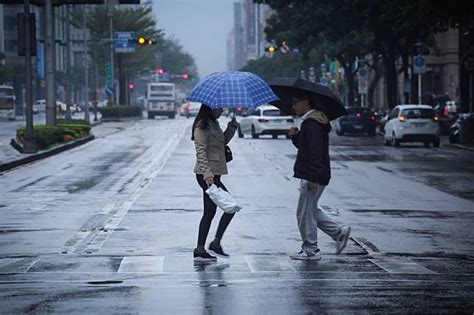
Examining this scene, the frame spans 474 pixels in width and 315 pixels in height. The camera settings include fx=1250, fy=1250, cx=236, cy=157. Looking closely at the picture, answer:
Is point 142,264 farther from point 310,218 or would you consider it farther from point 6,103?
point 6,103

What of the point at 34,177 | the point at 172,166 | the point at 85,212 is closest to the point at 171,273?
the point at 85,212

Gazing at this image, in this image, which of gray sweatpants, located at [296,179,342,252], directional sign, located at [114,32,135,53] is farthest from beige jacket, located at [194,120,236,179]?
directional sign, located at [114,32,135,53]

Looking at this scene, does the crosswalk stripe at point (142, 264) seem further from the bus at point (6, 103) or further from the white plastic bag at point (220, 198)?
the bus at point (6, 103)

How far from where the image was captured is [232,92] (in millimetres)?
13742

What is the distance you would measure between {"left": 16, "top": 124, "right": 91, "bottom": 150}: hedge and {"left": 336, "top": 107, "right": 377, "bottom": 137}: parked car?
14.9 metres

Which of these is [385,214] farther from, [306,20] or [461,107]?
[461,107]

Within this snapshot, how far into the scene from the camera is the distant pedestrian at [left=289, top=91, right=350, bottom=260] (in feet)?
44.1

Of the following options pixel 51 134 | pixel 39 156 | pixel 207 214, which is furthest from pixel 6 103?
pixel 207 214

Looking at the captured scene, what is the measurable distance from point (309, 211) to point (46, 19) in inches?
1289

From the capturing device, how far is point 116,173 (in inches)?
1229

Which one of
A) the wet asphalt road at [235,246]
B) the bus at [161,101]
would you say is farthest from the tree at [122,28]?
the wet asphalt road at [235,246]

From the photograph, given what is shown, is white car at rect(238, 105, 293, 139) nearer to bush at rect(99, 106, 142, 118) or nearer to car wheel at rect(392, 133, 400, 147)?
car wheel at rect(392, 133, 400, 147)

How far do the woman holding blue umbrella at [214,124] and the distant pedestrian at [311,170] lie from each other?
493 millimetres

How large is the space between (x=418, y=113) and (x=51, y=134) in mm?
13906
